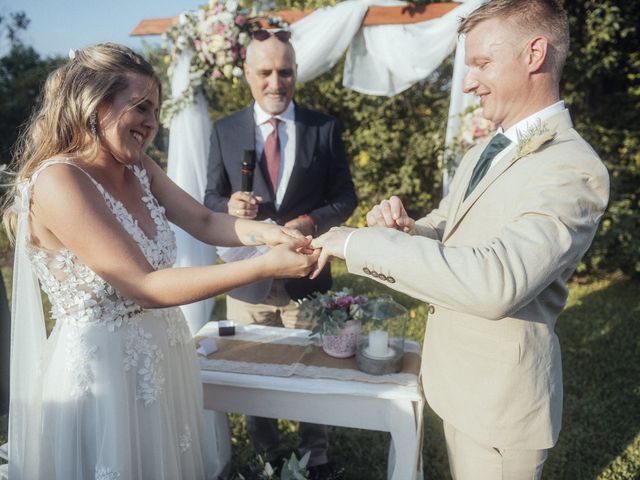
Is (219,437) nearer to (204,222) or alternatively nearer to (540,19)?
(204,222)

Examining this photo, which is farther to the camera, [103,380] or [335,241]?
[103,380]

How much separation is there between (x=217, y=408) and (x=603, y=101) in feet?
21.4

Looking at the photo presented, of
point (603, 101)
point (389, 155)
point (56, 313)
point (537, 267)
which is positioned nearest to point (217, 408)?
point (56, 313)

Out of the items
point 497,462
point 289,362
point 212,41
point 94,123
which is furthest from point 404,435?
point 212,41

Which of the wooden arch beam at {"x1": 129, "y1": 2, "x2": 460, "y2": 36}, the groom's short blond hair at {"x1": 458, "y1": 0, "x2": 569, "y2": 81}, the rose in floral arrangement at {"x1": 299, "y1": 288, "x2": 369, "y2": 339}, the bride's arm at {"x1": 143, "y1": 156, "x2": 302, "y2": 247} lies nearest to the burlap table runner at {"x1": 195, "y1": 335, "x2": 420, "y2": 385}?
the rose in floral arrangement at {"x1": 299, "y1": 288, "x2": 369, "y2": 339}

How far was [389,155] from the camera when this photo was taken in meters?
7.42

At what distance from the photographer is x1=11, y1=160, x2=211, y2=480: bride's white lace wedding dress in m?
1.85

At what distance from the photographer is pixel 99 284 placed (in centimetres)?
187

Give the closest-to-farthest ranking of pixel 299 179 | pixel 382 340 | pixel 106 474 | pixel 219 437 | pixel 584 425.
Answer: pixel 106 474 < pixel 382 340 < pixel 219 437 < pixel 299 179 < pixel 584 425

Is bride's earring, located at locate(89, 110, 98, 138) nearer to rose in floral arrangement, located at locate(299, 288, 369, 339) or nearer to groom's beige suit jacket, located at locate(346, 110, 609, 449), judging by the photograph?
groom's beige suit jacket, located at locate(346, 110, 609, 449)

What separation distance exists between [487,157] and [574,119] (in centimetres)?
560

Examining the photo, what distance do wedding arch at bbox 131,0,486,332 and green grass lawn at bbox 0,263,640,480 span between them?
1786 mm

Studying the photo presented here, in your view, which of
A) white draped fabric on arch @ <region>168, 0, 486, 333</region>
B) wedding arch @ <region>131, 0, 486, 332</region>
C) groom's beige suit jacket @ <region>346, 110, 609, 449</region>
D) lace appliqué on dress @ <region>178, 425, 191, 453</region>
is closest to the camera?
groom's beige suit jacket @ <region>346, 110, 609, 449</region>

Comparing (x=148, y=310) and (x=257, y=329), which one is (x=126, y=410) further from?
(x=257, y=329)
